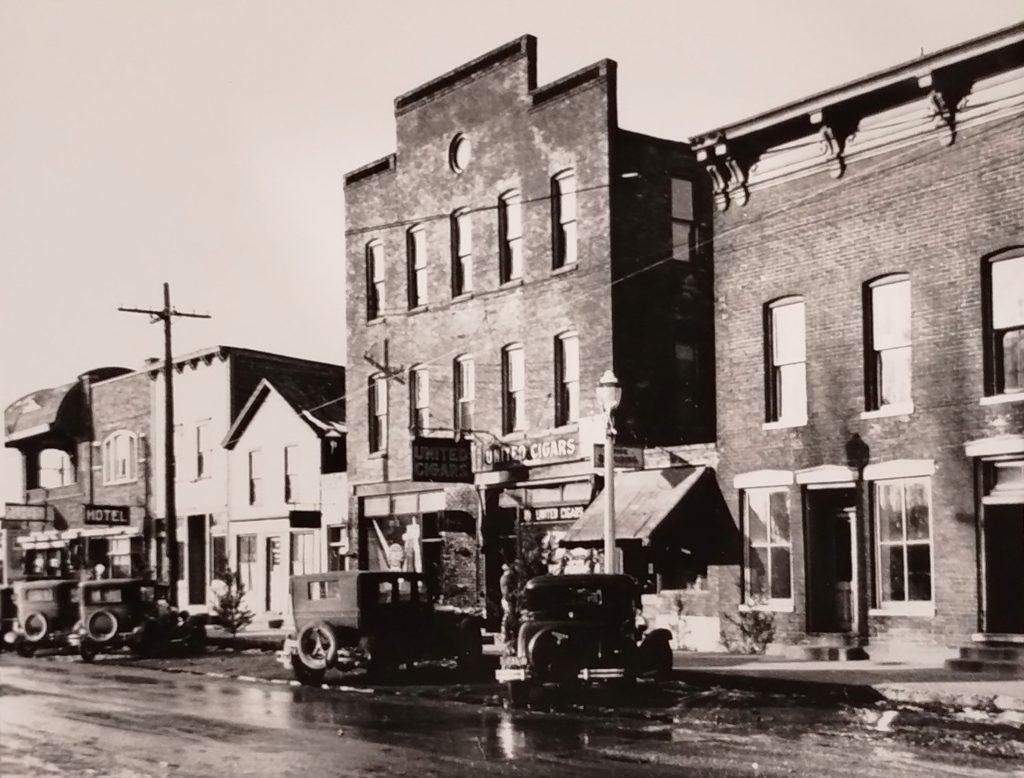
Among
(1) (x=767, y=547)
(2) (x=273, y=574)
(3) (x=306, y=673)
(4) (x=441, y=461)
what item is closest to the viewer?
(3) (x=306, y=673)

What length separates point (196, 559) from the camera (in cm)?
4144

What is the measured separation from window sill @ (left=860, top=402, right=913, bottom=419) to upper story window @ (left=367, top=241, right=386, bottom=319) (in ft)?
45.9

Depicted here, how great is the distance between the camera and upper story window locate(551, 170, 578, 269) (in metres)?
26.7

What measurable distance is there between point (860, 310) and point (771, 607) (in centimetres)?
511

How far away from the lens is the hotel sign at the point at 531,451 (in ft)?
85.9

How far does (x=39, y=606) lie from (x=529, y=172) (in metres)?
13.8

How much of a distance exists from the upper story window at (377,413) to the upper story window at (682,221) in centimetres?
845

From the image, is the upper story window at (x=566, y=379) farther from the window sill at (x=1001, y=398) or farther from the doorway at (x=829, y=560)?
the window sill at (x=1001, y=398)

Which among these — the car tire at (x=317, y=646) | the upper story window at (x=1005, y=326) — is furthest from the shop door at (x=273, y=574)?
the upper story window at (x=1005, y=326)

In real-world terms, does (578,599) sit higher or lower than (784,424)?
lower

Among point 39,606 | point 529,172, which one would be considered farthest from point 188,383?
point 529,172

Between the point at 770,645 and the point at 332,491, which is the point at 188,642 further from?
the point at 770,645

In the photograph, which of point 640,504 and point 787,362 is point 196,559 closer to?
point 640,504

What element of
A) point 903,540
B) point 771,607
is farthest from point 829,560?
point 903,540
